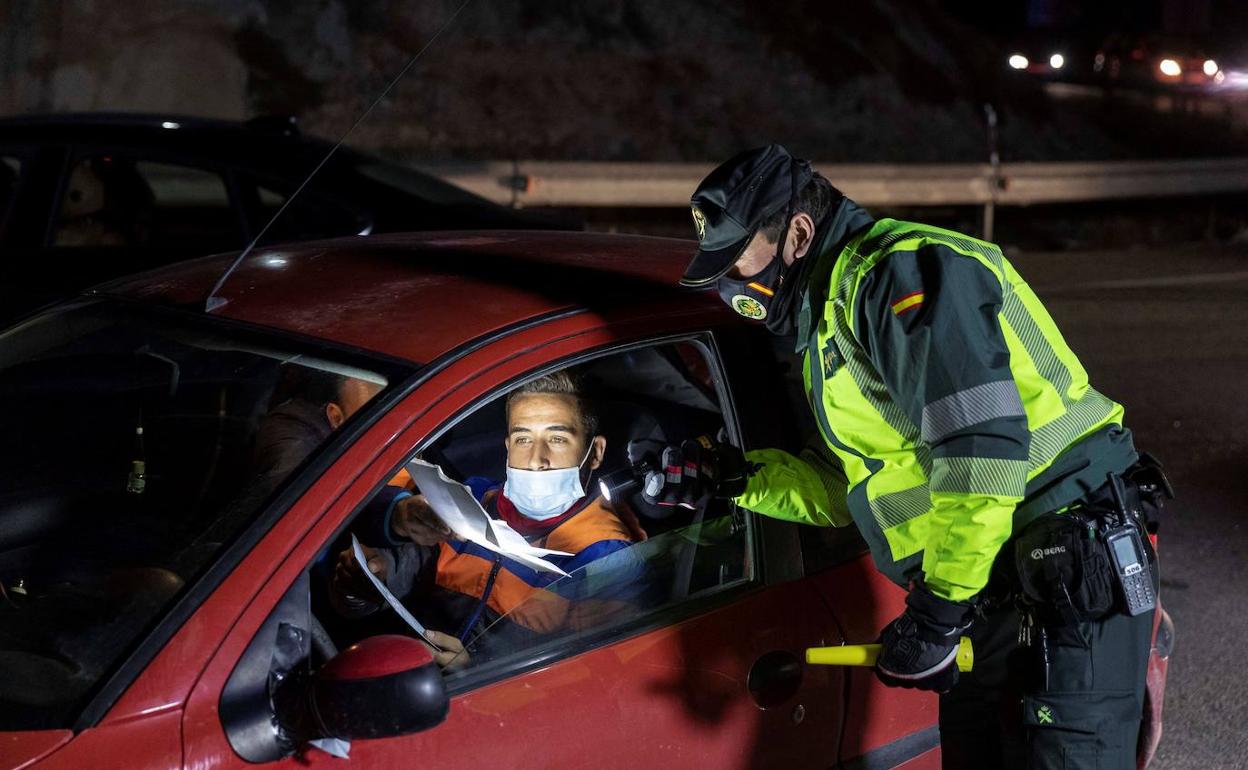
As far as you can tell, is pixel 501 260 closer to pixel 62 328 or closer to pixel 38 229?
pixel 62 328

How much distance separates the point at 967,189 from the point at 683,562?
408 inches

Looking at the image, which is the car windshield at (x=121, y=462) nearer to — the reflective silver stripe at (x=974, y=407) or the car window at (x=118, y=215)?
the reflective silver stripe at (x=974, y=407)

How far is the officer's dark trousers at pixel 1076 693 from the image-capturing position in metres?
2.52

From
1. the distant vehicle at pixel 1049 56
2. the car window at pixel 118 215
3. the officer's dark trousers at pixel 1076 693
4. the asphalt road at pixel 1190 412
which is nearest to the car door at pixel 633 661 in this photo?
the officer's dark trousers at pixel 1076 693

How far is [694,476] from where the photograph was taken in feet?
9.07

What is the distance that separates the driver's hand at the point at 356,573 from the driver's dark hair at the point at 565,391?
0.37m

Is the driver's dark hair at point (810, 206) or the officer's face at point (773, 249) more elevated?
the driver's dark hair at point (810, 206)

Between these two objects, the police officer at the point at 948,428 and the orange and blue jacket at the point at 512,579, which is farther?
the orange and blue jacket at the point at 512,579

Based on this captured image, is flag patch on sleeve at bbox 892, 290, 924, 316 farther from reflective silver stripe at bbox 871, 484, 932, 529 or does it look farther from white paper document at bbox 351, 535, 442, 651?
white paper document at bbox 351, 535, 442, 651

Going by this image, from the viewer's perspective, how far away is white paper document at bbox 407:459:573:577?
2723 millimetres

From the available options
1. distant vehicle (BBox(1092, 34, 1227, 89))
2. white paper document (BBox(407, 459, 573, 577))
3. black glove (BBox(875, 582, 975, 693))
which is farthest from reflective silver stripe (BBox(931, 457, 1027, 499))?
distant vehicle (BBox(1092, 34, 1227, 89))

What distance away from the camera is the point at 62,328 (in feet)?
9.74

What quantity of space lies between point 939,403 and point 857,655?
501mm

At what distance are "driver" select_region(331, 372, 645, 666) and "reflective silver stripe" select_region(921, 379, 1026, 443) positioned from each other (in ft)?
2.24
